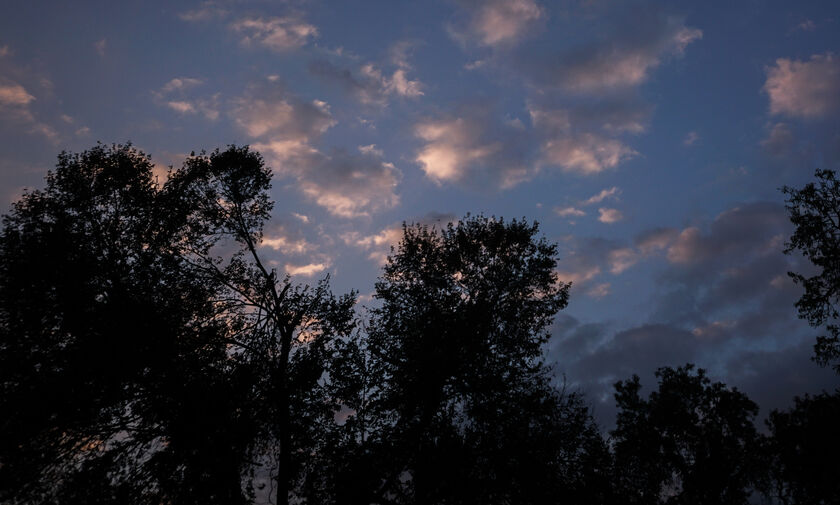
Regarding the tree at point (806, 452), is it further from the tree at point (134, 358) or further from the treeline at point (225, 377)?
the tree at point (134, 358)

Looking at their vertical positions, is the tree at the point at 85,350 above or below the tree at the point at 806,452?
above

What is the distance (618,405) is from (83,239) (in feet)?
153

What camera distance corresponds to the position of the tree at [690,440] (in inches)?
1581

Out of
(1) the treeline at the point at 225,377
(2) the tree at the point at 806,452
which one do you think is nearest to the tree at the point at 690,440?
(2) the tree at the point at 806,452

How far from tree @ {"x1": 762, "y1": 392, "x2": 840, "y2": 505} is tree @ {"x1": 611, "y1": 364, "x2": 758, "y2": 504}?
6.19 feet

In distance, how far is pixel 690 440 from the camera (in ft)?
140

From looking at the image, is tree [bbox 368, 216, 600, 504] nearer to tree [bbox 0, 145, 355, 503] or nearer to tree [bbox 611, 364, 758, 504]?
tree [bbox 0, 145, 355, 503]

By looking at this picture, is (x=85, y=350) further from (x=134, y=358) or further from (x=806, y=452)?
(x=806, y=452)

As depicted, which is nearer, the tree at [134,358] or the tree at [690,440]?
the tree at [134,358]

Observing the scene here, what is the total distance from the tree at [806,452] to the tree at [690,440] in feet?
6.19

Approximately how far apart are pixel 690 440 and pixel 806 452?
840cm

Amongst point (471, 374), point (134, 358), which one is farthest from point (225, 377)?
point (471, 374)

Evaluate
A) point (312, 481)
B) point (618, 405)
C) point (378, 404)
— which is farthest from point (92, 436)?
point (618, 405)

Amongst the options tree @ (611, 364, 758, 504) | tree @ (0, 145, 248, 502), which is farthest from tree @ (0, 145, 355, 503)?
tree @ (611, 364, 758, 504)
